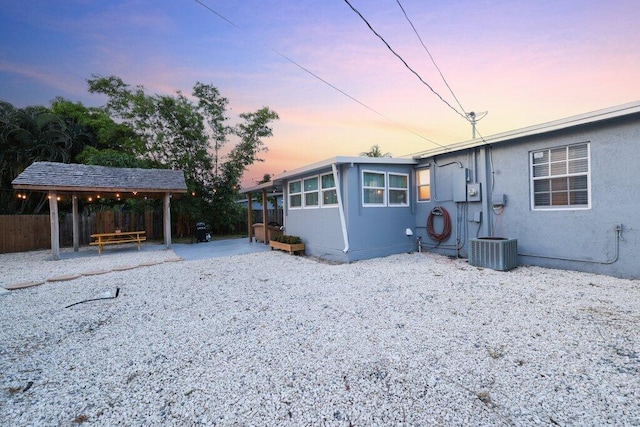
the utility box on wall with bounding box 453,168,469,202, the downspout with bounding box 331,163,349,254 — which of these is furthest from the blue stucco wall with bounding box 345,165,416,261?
the utility box on wall with bounding box 453,168,469,202

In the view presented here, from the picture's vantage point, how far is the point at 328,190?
27.0ft

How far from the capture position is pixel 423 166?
8539 mm

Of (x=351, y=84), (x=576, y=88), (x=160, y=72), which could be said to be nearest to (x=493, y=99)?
(x=576, y=88)

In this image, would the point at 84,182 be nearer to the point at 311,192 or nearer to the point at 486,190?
the point at 311,192

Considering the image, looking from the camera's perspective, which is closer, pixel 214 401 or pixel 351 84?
pixel 214 401

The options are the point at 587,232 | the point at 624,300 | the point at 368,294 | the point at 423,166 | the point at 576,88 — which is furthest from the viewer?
the point at 423,166

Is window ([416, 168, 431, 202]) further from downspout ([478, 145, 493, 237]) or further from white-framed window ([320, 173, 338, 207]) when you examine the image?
white-framed window ([320, 173, 338, 207])

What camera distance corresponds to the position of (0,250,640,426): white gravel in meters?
1.94

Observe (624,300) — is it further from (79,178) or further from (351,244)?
(79,178)

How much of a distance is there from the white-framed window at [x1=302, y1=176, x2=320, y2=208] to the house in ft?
0.11

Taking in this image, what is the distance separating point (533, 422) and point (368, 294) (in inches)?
117

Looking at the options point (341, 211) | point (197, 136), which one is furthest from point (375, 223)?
point (197, 136)

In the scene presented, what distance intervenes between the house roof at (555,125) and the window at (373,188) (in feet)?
5.99

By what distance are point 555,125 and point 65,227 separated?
1823 centimetres
